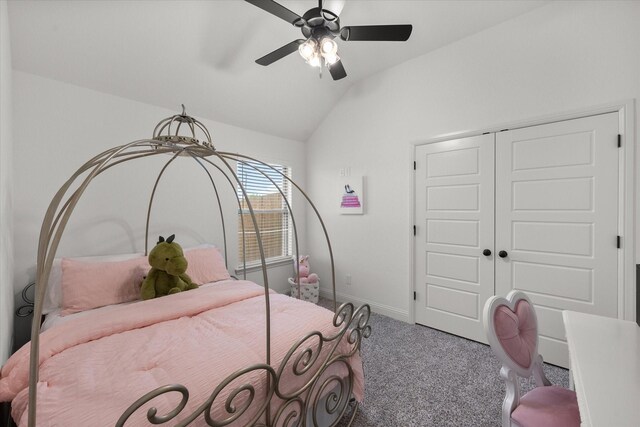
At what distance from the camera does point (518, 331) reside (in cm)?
130

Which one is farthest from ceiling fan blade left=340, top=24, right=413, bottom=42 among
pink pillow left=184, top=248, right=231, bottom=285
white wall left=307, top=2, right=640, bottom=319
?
pink pillow left=184, top=248, right=231, bottom=285

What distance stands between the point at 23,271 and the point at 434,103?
13.2 ft

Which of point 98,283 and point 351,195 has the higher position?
point 351,195

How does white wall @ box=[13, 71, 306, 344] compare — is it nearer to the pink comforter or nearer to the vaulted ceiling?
the vaulted ceiling

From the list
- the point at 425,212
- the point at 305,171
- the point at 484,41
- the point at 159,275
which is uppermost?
the point at 484,41

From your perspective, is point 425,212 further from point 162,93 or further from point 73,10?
point 73,10

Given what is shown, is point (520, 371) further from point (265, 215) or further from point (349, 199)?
point (265, 215)

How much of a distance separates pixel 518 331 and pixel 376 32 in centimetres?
196

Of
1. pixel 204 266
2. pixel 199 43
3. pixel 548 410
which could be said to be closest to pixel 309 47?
pixel 199 43

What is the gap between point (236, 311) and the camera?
1812 millimetres

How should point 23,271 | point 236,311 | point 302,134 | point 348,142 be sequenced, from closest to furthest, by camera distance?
1. point 236,311
2. point 23,271
3. point 348,142
4. point 302,134

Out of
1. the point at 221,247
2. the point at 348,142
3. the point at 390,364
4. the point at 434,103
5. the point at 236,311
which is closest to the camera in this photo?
the point at 236,311

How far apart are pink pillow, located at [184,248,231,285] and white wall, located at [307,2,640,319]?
1.65 m

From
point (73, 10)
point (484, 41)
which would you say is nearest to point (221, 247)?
point (73, 10)
